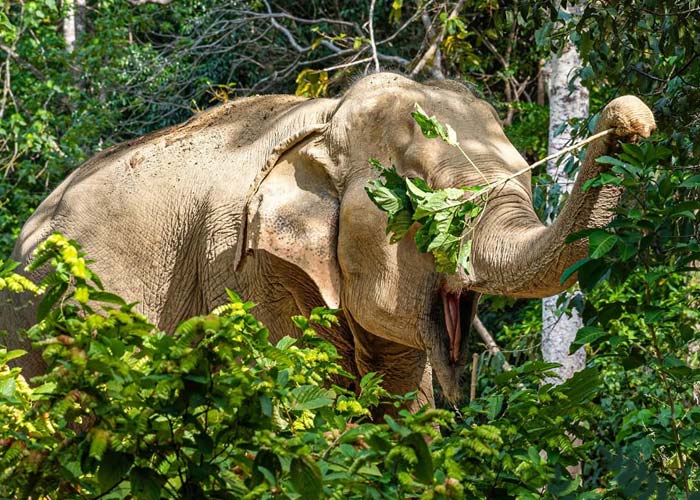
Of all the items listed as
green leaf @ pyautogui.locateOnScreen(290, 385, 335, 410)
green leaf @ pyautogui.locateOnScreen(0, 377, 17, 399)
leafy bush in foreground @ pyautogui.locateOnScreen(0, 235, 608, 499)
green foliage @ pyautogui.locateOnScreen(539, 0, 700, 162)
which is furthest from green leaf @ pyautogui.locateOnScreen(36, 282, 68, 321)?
green foliage @ pyautogui.locateOnScreen(539, 0, 700, 162)

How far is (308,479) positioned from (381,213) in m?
2.59

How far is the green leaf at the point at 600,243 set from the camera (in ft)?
9.61

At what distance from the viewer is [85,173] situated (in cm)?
586

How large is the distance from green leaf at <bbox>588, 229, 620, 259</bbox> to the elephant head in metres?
1.26

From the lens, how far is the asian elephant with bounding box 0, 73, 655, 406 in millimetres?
4539

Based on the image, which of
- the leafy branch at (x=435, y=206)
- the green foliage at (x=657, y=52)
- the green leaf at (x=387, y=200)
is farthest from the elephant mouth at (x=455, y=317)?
the green foliage at (x=657, y=52)

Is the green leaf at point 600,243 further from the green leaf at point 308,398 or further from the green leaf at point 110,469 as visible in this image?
the green leaf at point 110,469

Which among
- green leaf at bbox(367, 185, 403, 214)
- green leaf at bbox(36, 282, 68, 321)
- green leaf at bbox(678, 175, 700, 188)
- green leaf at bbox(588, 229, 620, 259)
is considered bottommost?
green leaf at bbox(367, 185, 403, 214)

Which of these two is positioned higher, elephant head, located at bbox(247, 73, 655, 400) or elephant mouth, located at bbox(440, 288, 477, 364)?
elephant head, located at bbox(247, 73, 655, 400)

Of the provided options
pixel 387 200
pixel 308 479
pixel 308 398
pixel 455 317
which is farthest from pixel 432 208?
pixel 308 479

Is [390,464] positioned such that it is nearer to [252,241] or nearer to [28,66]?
[252,241]

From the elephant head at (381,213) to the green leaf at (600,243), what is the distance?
1258mm

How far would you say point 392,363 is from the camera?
17.0 feet

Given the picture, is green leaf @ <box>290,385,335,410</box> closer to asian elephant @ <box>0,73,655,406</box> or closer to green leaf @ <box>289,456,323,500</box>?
green leaf @ <box>289,456,323,500</box>
